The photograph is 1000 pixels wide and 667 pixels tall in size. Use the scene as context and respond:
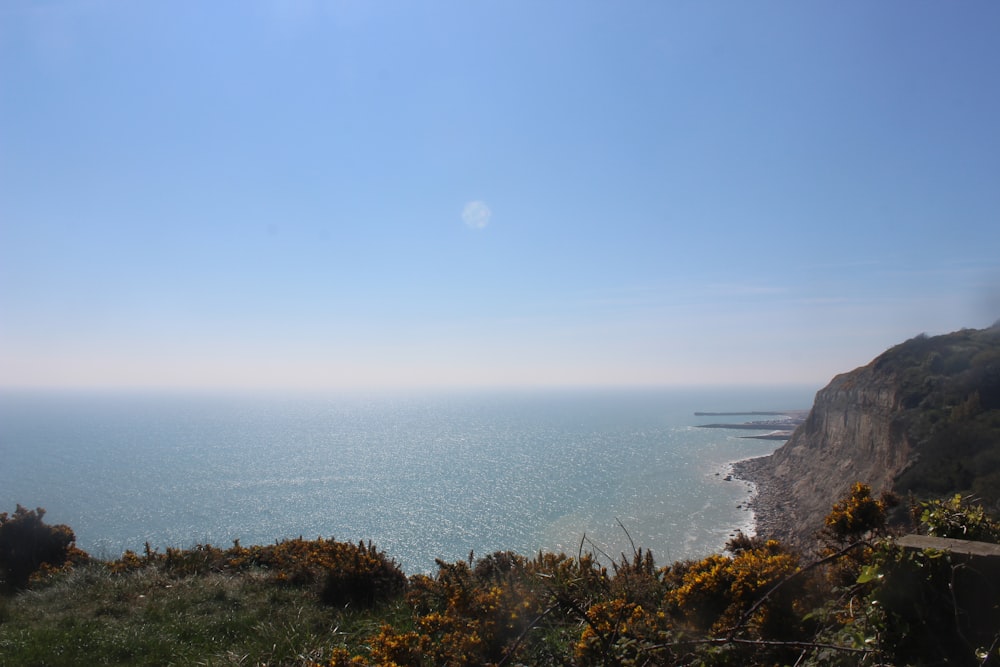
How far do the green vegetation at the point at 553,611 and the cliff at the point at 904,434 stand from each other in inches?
1317

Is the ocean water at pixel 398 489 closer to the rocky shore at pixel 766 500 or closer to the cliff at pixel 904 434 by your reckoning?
the rocky shore at pixel 766 500

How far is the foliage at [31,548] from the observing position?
1248 cm

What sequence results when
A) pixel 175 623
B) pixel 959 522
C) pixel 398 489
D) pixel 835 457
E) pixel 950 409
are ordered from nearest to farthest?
pixel 959 522
pixel 175 623
pixel 950 409
pixel 835 457
pixel 398 489

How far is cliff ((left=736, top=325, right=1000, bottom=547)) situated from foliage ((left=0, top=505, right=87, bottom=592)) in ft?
129

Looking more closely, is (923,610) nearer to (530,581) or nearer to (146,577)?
(530,581)

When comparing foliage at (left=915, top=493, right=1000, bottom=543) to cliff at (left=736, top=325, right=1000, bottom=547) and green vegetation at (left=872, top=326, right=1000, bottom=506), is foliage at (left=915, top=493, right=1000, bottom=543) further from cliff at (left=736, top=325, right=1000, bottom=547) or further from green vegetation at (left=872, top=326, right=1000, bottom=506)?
cliff at (left=736, top=325, right=1000, bottom=547)

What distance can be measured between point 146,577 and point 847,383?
68.5 meters

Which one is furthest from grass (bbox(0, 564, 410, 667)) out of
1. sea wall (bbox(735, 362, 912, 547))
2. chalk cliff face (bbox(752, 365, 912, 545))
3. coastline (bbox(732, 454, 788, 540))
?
chalk cliff face (bbox(752, 365, 912, 545))

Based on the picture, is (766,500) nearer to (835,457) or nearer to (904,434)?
(835,457)

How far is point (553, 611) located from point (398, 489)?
74.8 metres

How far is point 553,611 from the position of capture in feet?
17.5

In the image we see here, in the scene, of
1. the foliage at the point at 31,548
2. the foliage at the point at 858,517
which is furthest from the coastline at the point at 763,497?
the foliage at the point at 31,548

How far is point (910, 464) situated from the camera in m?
40.4

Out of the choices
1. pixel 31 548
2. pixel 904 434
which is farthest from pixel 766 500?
pixel 31 548
